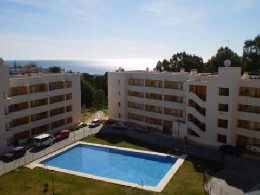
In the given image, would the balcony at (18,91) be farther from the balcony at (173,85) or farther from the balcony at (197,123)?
the balcony at (197,123)

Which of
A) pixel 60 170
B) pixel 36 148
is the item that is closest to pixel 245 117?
pixel 60 170

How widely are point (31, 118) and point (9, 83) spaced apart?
368 inches

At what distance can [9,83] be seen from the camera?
164ft

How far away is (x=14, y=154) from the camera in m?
47.9

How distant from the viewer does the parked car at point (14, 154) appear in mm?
47062

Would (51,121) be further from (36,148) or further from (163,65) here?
(163,65)

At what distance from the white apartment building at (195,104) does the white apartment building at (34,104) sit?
11330 mm

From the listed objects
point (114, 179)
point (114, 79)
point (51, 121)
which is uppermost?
point (114, 79)

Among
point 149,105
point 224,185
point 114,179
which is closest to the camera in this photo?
point 224,185

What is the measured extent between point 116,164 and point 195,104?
19.2 metres

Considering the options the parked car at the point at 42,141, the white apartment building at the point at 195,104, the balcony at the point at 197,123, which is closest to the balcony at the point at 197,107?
the white apartment building at the point at 195,104

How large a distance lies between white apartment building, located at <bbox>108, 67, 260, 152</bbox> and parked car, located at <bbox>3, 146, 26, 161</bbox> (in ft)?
90.8

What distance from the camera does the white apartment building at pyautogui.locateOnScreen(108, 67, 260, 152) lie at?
50656mm

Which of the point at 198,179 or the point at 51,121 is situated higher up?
the point at 51,121
